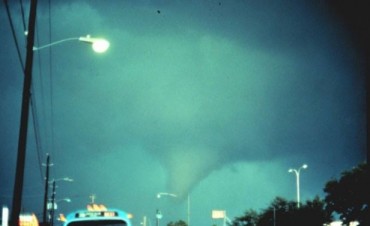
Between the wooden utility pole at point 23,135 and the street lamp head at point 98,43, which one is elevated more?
the street lamp head at point 98,43

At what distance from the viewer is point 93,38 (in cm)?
1435

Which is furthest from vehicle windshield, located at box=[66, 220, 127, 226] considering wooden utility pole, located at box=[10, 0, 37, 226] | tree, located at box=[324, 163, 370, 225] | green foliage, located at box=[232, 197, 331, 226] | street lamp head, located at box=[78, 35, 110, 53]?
green foliage, located at box=[232, 197, 331, 226]

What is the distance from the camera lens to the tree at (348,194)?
54.5m

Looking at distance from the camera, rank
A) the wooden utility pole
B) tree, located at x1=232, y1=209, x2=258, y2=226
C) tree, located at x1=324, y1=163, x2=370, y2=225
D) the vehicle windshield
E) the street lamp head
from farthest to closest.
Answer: tree, located at x1=232, y1=209, x2=258, y2=226, tree, located at x1=324, y1=163, x2=370, y2=225, the street lamp head, the vehicle windshield, the wooden utility pole

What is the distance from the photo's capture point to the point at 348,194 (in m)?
56.2

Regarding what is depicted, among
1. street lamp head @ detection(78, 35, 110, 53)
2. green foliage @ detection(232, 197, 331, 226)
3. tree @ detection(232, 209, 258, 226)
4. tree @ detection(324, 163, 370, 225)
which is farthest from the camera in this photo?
tree @ detection(232, 209, 258, 226)

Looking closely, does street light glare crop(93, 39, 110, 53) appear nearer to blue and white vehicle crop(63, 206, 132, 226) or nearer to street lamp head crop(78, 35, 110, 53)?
street lamp head crop(78, 35, 110, 53)

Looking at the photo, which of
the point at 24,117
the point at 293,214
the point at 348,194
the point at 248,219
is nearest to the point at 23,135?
the point at 24,117

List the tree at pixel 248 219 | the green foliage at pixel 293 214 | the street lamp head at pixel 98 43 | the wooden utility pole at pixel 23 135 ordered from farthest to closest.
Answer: the tree at pixel 248 219 < the green foliage at pixel 293 214 < the street lamp head at pixel 98 43 < the wooden utility pole at pixel 23 135

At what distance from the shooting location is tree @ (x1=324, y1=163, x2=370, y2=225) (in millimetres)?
54500

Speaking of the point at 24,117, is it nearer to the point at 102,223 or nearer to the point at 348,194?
the point at 102,223


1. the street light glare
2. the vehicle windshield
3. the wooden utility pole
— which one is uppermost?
the street light glare

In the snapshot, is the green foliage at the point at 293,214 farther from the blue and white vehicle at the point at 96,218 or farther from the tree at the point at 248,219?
the blue and white vehicle at the point at 96,218

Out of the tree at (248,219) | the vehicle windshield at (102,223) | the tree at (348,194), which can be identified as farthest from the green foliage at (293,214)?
the vehicle windshield at (102,223)
